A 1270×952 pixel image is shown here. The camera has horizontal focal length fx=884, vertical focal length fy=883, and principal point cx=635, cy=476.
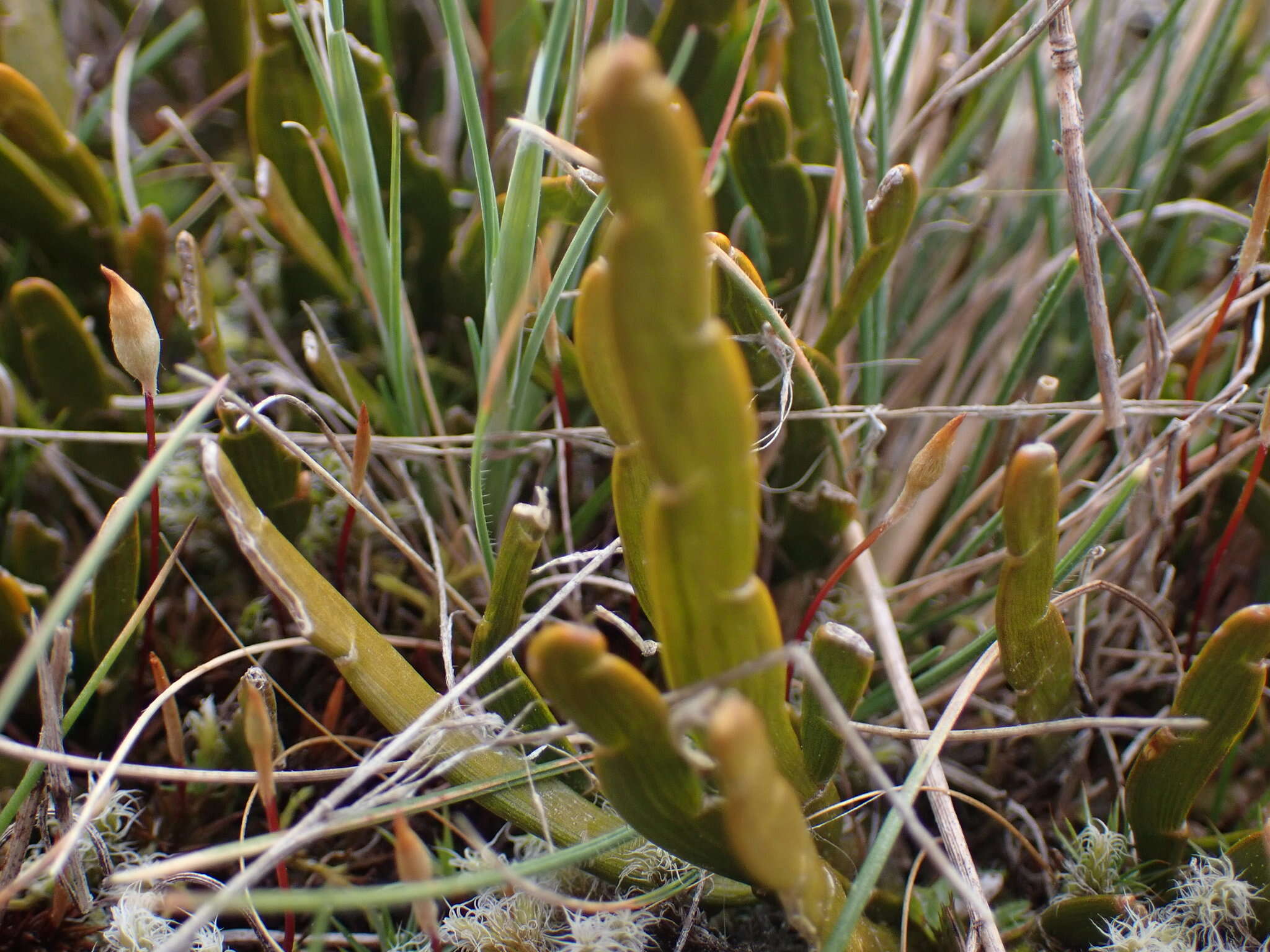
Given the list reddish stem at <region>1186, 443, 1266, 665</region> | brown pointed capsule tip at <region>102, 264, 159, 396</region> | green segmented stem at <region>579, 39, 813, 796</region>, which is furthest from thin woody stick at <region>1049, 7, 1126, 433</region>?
brown pointed capsule tip at <region>102, 264, 159, 396</region>

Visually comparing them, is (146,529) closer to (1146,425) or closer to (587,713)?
(587,713)

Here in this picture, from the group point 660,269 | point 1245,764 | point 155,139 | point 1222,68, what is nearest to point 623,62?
point 660,269

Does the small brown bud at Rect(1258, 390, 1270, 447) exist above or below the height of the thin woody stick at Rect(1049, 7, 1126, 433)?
below

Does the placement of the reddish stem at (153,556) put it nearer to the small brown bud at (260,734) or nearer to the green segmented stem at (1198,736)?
the small brown bud at (260,734)

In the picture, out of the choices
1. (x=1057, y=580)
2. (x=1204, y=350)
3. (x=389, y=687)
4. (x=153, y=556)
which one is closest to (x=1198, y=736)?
(x=1057, y=580)

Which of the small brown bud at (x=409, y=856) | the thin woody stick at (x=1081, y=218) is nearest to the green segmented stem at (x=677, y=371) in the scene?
the small brown bud at (x=409, y=856)

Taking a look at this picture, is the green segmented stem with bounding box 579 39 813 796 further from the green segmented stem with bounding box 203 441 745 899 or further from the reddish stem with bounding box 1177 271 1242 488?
the reddish stem with bounding box 1177 271 1242 488
